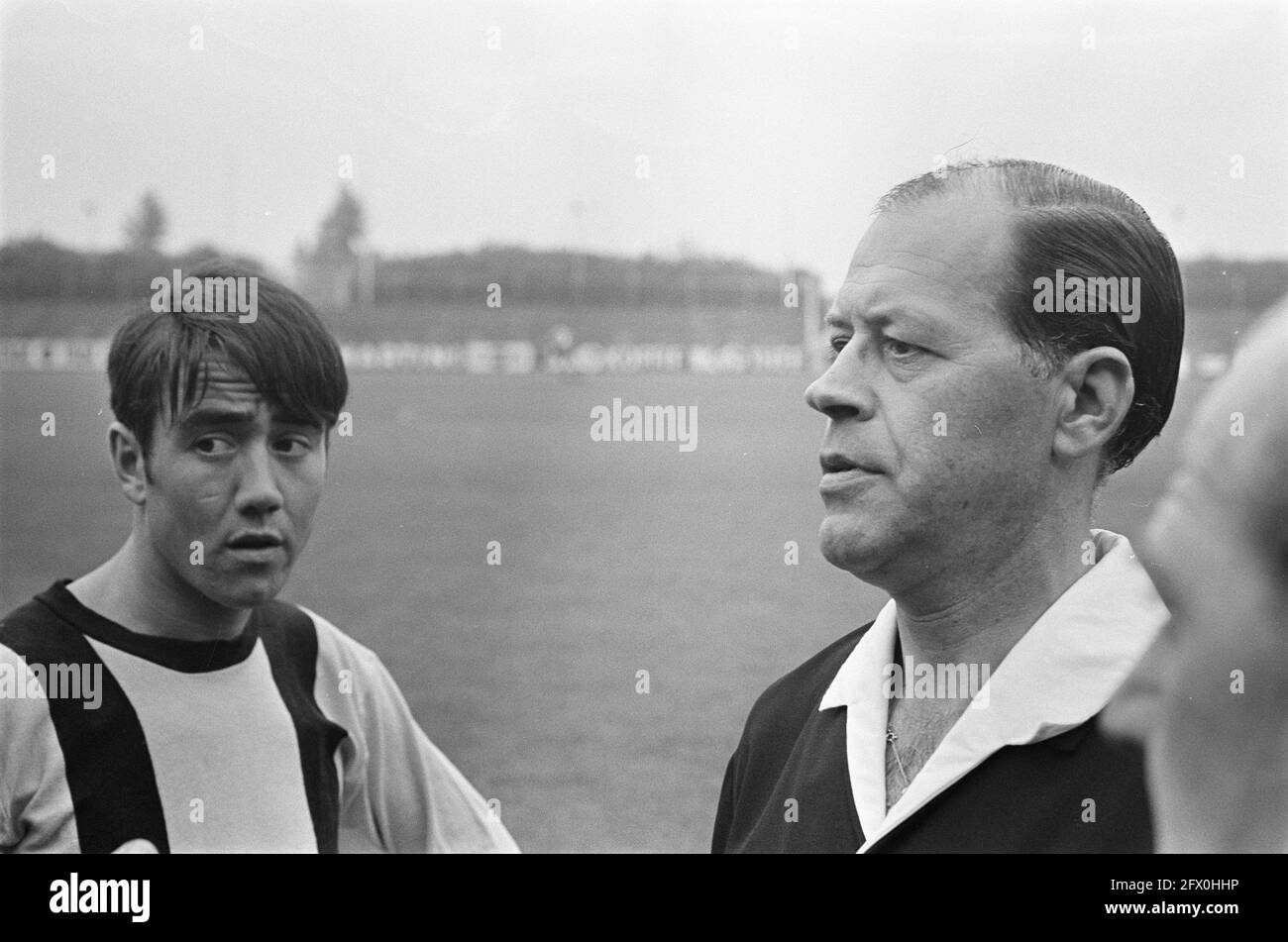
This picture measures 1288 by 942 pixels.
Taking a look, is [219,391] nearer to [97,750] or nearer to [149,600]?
[149,600]

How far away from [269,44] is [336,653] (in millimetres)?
1082

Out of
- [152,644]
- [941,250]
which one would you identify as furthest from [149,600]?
[941,250]

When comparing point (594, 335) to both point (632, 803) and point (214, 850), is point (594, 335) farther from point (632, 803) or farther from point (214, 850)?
point (214, 850)

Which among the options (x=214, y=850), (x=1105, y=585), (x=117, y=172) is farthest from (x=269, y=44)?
(x=1105, y=585)

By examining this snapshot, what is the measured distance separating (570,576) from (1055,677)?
1000 millimetres

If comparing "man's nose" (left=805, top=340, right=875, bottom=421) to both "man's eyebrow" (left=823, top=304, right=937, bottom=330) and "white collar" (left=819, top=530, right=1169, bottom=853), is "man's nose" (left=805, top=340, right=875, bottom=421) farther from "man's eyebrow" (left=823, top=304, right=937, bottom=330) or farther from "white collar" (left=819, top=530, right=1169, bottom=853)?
"white collar" (left=819, top=530, right=1169, bottom=853)

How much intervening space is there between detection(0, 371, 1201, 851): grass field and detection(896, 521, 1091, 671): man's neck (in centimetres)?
43

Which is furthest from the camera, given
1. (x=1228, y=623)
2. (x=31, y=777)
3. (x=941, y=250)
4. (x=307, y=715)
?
(x=307, y=715)

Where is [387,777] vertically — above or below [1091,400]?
below

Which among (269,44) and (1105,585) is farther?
(269,44)

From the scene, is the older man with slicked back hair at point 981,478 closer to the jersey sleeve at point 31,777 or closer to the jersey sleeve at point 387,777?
the jersey sleeve at point 387,777

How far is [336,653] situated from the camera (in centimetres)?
238

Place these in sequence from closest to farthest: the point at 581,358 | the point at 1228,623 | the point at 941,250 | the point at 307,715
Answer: the point at 1228,623
the point at 941,250
the point at 307,715
the point at 581,358

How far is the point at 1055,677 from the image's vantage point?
1.81 meters
